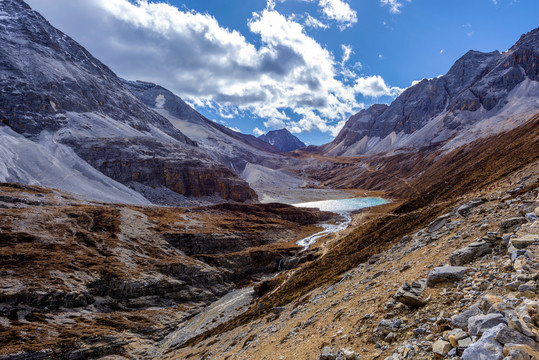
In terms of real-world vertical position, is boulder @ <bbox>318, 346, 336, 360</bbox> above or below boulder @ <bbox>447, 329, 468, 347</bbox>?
below

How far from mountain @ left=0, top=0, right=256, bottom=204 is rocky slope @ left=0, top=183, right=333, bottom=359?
92.8ft

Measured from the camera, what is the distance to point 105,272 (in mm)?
36062

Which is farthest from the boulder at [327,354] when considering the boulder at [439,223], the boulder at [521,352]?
the boulder at [439,223]

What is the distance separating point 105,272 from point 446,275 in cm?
3993

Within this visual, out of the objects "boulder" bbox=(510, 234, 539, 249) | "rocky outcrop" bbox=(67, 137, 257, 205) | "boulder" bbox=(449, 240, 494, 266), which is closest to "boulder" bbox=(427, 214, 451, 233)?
"boulder" bbox=(449, 240, 494, 266)

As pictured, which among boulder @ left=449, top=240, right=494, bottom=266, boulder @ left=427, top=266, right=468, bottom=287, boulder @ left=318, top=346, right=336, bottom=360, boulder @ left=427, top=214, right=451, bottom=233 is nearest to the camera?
boulder @ left=427, top=266, right=468, bottom=287

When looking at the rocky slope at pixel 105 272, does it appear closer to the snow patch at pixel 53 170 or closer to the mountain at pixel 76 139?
the snow patch at pixel 53 170

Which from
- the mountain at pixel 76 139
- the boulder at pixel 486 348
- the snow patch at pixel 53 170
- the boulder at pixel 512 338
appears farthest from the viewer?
the mountain at pixel 76 139

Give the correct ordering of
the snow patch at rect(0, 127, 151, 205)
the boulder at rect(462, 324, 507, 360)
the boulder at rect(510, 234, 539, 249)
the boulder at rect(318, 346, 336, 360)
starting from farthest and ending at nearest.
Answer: the snow patch at rect(0, 127, 151, 205)
the boulder at rect(318, 346, 336, 360)
the boulder at rect(510, 234, 539, 249)
the boulder at rect(462, 324, 507, 360)

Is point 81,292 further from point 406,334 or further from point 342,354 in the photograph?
point 406,334

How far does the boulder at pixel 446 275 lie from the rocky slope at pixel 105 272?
30648mm

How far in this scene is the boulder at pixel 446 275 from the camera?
29.0 feet

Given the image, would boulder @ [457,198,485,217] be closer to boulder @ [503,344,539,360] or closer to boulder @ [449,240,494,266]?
boulder @ [449,240,494,266]

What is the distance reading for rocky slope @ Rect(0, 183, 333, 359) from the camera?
90.4 ft
